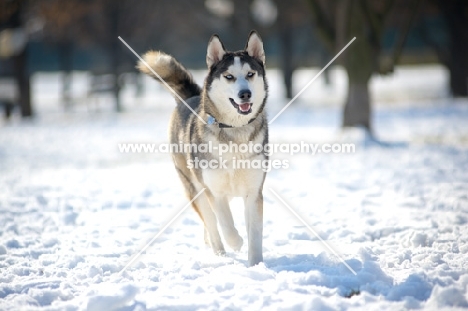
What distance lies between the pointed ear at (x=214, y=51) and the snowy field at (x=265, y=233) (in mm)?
1770

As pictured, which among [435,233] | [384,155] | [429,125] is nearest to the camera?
[435,233]

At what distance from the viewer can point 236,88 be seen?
14.0 feet

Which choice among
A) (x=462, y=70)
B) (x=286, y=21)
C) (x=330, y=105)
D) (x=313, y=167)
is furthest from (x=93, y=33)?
(x=313, y=167)

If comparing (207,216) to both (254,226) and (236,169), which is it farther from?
(236,169)

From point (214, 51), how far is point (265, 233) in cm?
189

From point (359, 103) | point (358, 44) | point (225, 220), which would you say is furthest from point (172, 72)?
point (359, 103)

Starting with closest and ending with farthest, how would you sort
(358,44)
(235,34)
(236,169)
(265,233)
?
(236,169) → (265,233) → (358,44) → (235,34)

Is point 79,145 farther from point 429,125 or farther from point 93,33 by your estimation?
point 93,33

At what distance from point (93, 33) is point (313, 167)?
20164 millimetres

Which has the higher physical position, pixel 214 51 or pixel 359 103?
pixel 214 51

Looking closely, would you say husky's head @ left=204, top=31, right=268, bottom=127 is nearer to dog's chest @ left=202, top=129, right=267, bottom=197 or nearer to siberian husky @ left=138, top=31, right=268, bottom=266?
siberian husky @ left=138, top=31, right=268, bottom=266

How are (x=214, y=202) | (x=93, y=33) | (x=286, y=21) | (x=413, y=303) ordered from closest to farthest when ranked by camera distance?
(x=413, y=303), (x=214, y=202), (x=286, y=21), (x=93, y=33)

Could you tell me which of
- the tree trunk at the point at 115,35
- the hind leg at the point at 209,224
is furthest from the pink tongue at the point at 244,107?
the tree trunk at the point at 115,35

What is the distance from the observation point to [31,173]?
8797 millimetres
